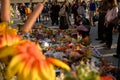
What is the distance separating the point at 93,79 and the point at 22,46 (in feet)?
0.55

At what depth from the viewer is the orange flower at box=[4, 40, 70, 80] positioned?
72 cm

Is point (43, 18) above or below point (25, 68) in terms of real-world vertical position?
below

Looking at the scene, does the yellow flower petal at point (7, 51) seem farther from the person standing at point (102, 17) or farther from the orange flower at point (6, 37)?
the person standing at point (102, 17)

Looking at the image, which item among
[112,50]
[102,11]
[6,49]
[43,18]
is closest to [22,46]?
[6,49]

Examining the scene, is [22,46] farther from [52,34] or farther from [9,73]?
[52,34]

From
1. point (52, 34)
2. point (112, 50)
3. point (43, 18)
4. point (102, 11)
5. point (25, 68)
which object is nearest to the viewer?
point (25, 68)

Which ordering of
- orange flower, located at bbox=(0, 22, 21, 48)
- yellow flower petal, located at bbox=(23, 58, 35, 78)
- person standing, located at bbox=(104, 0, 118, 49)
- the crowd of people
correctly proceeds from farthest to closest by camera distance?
the crowd of people → person standing, located at bbox=(104, 0, 118, 49) → orange flower, located at bbox=(0, 22, 21, 48) → yellow flower petal, located at bbox=(23, 58, 35, 78)

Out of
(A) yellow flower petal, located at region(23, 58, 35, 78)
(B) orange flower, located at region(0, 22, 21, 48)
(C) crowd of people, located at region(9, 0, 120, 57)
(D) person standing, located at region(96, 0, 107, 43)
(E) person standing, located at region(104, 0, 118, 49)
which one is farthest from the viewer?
(D) person standing, located at region(96, 0, 107, 43)

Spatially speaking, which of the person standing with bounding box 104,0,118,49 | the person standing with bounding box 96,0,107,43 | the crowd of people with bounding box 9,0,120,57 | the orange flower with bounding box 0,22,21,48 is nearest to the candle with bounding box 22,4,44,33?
the orange flower with bounding box 0,22,21,48

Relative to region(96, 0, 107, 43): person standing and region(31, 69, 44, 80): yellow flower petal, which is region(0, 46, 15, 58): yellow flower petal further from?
region(96, 0, 107, 43): person standing

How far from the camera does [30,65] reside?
740 mm

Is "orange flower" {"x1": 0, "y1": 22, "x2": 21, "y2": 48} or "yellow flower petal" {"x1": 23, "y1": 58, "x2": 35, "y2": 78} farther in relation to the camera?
"orange flower" {"x1": 0, "y1": 22, "x2": 21, "y2": 48}

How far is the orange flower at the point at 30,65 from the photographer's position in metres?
0.72

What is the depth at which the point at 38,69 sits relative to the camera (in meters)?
0.73
